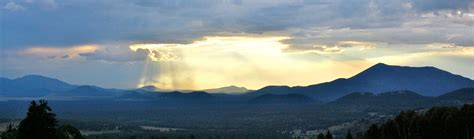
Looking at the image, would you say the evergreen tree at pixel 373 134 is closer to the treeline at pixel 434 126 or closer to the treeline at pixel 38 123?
the treeline at pixel 434 126

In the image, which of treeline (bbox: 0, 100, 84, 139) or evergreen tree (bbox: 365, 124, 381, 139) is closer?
treeline (bbox: 0, 100, 84, 139)

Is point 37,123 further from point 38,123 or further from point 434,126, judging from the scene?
point 434,126

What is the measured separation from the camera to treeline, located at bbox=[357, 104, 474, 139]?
3930 inches

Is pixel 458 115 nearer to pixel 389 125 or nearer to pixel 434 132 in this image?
pixel 434 132

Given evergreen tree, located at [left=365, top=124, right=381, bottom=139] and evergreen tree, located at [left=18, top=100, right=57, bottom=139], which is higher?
evergreen tree, located at [left=18, top=100, right=57, bottom=139]

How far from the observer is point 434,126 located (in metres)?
103

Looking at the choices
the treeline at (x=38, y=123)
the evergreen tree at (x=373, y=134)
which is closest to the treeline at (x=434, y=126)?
the evergreen tree at (x=373, y=134)

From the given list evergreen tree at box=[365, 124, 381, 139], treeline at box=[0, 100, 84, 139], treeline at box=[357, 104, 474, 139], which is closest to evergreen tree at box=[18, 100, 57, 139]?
treeline at box=[0, 100, 84, 139]

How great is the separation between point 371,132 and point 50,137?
79.1m

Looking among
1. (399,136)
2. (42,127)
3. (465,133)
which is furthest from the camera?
(399,136)

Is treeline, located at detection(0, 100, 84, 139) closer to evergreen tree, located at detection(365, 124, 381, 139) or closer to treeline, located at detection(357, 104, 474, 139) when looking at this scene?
treeline, located at detection(357, 104, 474, 139)

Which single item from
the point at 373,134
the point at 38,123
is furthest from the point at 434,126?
the point at 38,123

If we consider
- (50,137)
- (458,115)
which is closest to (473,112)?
(458,115)

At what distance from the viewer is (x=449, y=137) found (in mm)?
99688
